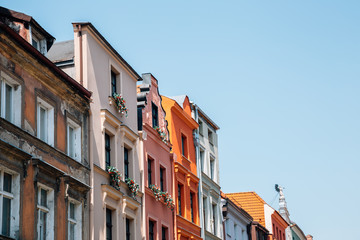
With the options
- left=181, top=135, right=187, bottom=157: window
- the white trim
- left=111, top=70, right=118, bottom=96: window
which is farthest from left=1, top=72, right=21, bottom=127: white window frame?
left=181, top=135, right=187, bottom=157: window

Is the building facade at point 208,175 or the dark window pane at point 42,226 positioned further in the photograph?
the building facade at point 208,175

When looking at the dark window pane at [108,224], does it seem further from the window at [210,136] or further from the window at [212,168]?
the window at [210,136]

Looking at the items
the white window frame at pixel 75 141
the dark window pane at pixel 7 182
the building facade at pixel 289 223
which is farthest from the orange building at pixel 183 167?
the building facade at pixel 289 223

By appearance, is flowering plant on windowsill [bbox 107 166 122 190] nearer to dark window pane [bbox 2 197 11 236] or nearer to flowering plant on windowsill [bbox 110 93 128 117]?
flowering plant on windowsill [bbox 110 93 128 117]

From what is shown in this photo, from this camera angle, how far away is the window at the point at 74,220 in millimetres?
24922

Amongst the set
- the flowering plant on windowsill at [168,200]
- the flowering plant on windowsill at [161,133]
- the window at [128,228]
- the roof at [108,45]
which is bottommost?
the window at [128,228]

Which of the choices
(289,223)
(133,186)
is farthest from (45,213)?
(289,223)

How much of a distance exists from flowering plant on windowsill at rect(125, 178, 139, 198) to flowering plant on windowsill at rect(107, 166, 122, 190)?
52.1 inches

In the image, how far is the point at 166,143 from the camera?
3697 centimetres

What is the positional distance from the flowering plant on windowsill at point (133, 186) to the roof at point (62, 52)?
6035 mm

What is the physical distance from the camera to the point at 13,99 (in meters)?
22.3

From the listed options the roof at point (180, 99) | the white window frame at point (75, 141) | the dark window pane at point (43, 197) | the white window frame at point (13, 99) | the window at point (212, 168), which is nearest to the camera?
the white window frame at point (13, 99)

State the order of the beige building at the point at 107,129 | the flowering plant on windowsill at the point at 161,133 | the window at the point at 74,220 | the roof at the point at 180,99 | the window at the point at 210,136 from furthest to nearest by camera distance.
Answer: the window at the point at 210,136 → the roof at the point at 180,99 → the flowering plant on windowsill at the point at 161,133 → the beige building at the point at 107,129 → the window at the point at 74,220

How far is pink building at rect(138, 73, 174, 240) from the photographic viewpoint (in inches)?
1328
